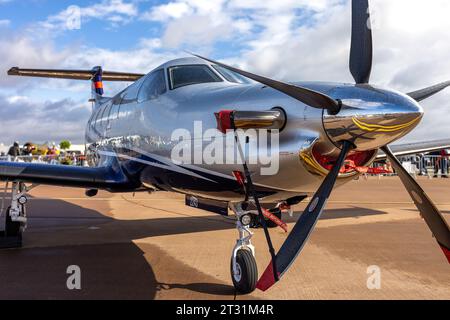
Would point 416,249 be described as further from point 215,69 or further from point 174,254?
point 215,69

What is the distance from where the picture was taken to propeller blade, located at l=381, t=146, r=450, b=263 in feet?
14.4

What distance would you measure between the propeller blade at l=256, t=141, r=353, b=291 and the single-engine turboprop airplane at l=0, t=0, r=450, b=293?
11 millimetres

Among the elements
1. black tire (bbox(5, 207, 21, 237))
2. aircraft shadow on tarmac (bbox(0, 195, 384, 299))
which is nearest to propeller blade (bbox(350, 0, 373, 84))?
aircraft shadow on tarmac (bbox(0, 195, 384, 299))

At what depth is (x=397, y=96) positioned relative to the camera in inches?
141

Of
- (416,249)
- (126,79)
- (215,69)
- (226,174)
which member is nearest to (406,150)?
(416,249)

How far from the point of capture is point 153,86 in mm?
6777

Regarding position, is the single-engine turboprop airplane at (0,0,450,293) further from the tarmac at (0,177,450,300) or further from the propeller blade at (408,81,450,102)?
the tarmac at (0,177,450,300)

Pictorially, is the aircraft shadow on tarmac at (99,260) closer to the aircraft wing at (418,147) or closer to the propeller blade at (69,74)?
the aircraft wing at (418,147)

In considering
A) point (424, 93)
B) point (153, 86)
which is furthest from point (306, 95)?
point (153, 86)

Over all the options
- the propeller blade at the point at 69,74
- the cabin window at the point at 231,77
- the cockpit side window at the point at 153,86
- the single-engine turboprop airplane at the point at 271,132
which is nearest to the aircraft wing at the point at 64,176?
the single-engine turboprop airplane at the point at 271,132

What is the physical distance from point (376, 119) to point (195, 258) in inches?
172

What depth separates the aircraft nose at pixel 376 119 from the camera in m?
3.50

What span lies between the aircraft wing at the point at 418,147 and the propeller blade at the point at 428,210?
4871 millimetres

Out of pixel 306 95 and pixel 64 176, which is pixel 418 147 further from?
pixel 64 176
